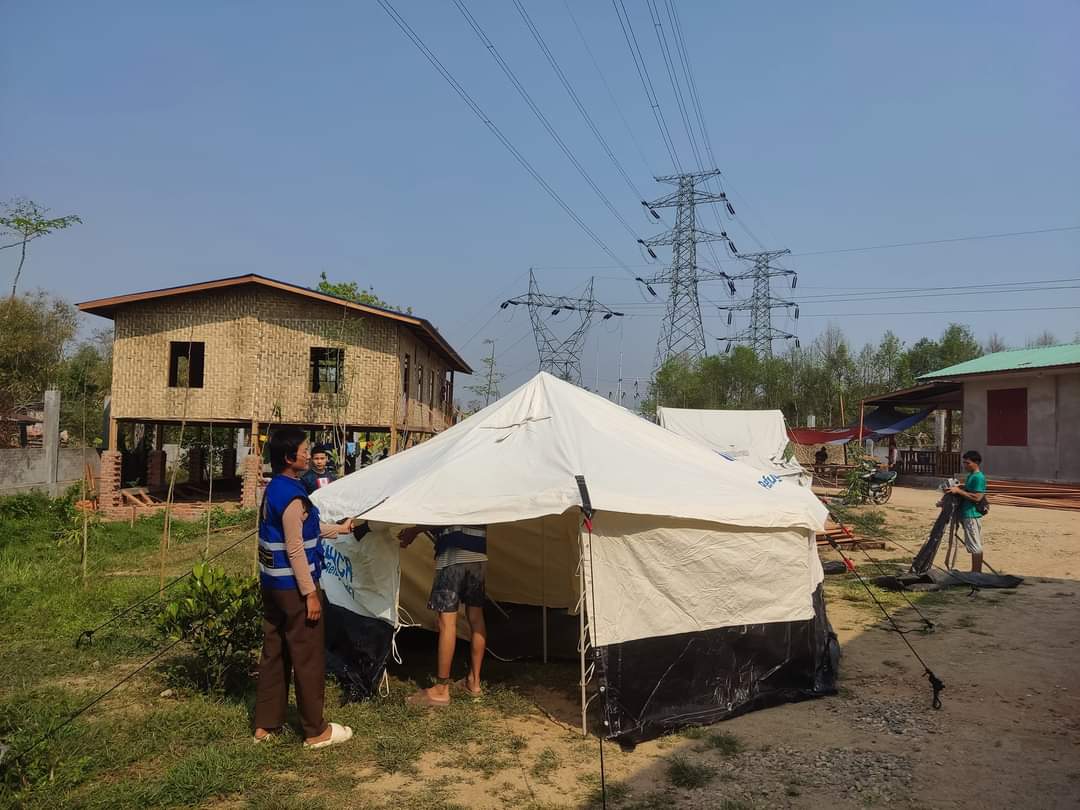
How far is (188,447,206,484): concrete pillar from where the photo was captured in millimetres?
23203

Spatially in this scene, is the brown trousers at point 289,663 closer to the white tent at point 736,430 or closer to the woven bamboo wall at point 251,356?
the woven bamboo wall at point 251,356

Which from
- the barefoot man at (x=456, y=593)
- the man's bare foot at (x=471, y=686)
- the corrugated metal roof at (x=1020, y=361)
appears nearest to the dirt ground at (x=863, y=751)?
the man's bare foot at (x=471, y=686)

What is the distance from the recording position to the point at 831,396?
37.7 metres

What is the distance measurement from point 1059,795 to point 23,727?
19.0 feet

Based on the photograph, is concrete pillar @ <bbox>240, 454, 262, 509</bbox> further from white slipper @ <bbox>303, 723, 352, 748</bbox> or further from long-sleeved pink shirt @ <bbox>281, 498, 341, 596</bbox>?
long-sleeved pink shirt @ <bbox>281, 498, 341, 596</bbox>

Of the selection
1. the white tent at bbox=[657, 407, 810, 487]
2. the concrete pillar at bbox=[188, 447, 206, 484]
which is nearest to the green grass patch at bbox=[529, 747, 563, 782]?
the white tent at bbox=[657, 407, 810, 487]

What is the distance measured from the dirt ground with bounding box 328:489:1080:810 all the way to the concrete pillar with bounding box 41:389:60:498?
46.5ft

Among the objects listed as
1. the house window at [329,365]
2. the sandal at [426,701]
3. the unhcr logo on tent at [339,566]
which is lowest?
the sandal at [426,701]

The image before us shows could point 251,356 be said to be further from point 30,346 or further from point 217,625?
point 217,625

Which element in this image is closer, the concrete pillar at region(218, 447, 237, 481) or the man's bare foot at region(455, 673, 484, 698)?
the man's bare foot at region(455, 673, 484, 698)

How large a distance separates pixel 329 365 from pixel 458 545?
14.1m

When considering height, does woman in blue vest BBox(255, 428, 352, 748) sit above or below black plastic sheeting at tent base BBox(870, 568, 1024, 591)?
above

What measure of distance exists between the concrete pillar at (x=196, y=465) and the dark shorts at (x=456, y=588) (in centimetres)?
1998

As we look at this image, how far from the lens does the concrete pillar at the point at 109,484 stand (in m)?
17.4
